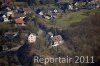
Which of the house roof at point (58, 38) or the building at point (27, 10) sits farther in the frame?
the building at point (27, 10)

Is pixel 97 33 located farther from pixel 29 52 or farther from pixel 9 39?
pixel 9 39

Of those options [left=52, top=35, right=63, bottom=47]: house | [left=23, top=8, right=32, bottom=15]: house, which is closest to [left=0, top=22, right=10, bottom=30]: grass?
[left=23, top=8, right=32, bottom=15]: house

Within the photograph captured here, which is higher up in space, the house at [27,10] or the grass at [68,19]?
the house at [27,10]

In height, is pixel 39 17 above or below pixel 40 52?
above

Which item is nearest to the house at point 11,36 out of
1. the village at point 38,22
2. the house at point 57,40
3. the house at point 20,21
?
the village at point 38,22

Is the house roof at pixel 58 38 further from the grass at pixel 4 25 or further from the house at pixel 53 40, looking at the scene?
the grass at pixel 4 25

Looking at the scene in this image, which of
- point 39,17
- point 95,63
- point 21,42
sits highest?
point 39,17

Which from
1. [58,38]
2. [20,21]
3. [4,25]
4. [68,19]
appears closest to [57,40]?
[58,38]

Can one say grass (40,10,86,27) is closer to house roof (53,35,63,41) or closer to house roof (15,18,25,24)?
house roof (53,35,63,41)

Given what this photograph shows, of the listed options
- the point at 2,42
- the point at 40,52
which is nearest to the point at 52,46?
the point at 40,52
